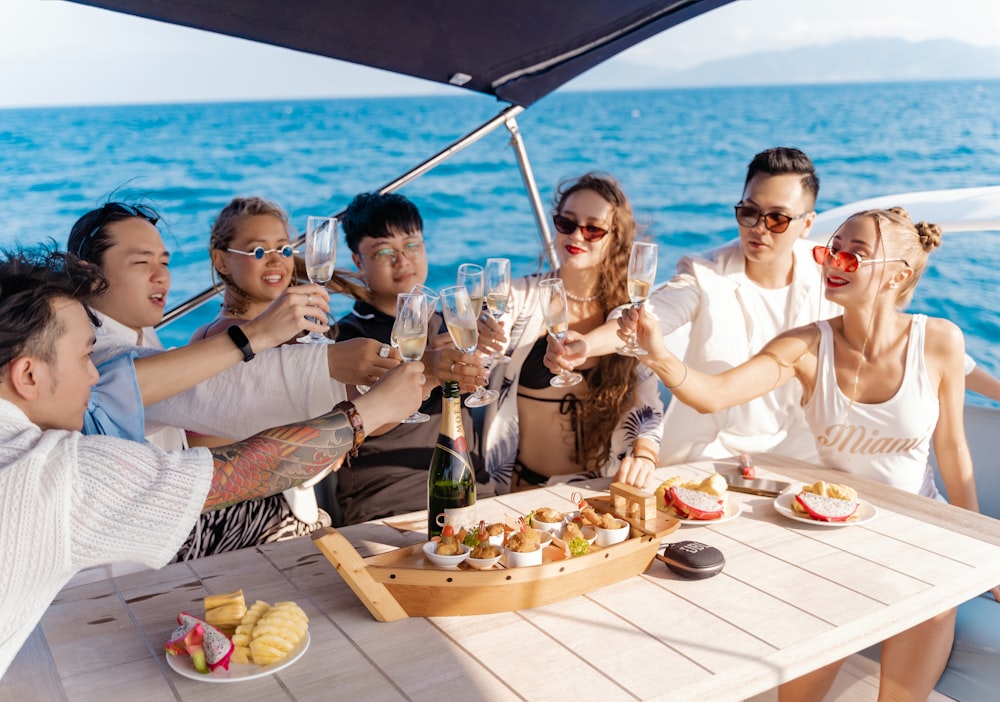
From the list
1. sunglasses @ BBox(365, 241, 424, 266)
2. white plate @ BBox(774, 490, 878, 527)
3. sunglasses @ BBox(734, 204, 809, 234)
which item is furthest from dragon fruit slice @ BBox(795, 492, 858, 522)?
sunglasses @ BBox(365, 241, 424, 266)

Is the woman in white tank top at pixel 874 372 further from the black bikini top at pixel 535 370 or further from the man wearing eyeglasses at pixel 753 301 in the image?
the black bikini top at pixel 535 370

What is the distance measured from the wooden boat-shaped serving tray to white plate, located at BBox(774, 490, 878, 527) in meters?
0.51

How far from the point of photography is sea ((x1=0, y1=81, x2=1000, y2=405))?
19.6m

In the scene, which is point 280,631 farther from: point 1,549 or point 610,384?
point 610,384

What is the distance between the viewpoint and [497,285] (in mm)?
2062

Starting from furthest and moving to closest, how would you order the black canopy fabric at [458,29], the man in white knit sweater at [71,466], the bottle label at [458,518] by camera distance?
the black canopy fabric at [458,29] < the bottle label at [458,518] < the man in white knit sweater at [71,466]

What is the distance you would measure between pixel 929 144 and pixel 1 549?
28904mm

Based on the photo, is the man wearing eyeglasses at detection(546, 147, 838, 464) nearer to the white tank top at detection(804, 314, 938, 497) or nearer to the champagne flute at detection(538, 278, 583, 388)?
the white tank top at detection(804, 314, 938, 497)

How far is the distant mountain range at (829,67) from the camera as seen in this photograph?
3981cm

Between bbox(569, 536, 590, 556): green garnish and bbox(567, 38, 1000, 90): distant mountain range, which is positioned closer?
bbox(569, 536, 590, 556): green garnish

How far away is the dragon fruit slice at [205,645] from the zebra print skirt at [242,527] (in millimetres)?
1059

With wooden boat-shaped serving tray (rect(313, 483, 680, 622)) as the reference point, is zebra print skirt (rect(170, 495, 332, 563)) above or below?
below

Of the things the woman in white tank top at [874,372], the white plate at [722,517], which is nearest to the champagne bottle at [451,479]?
the white plate at [722,517]

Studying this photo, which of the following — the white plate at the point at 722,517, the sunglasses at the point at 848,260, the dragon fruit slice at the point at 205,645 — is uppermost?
the sunglasses at the point at 848,260
